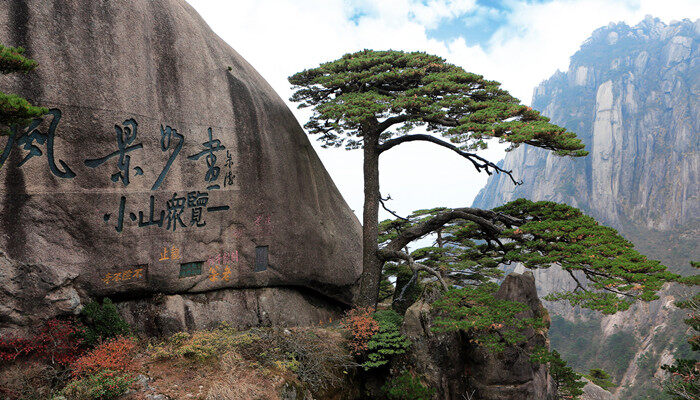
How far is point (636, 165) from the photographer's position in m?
78.1

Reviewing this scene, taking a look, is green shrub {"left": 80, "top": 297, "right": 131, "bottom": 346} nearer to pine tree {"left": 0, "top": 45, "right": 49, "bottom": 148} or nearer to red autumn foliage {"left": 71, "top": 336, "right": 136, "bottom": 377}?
red autumn foliage {"left": 71, "top": 336, "right": 136, "bottom": 377}

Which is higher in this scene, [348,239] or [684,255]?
[348,239]

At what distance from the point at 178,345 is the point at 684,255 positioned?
70.4m

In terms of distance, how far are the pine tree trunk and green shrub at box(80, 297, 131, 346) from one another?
537 cm

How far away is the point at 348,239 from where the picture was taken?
455 inches

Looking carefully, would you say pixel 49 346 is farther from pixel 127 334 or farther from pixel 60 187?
pixel 60 187

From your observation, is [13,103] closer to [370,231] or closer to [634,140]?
[370,231]

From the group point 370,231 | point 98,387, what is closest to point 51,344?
point 98,387

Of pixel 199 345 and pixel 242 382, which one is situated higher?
pixel 199 345

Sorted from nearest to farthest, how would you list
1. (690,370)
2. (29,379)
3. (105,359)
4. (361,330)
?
1. (29,379)
2. (105,359)
3. (690,370)
4. (361,330)

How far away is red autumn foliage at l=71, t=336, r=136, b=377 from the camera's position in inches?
224

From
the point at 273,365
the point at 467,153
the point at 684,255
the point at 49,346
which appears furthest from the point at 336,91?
the point at 684,255

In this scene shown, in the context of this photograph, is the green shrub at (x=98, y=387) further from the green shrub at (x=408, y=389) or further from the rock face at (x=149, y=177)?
the green shrub at (x=408, y=389)

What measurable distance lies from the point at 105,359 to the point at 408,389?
5.12m
